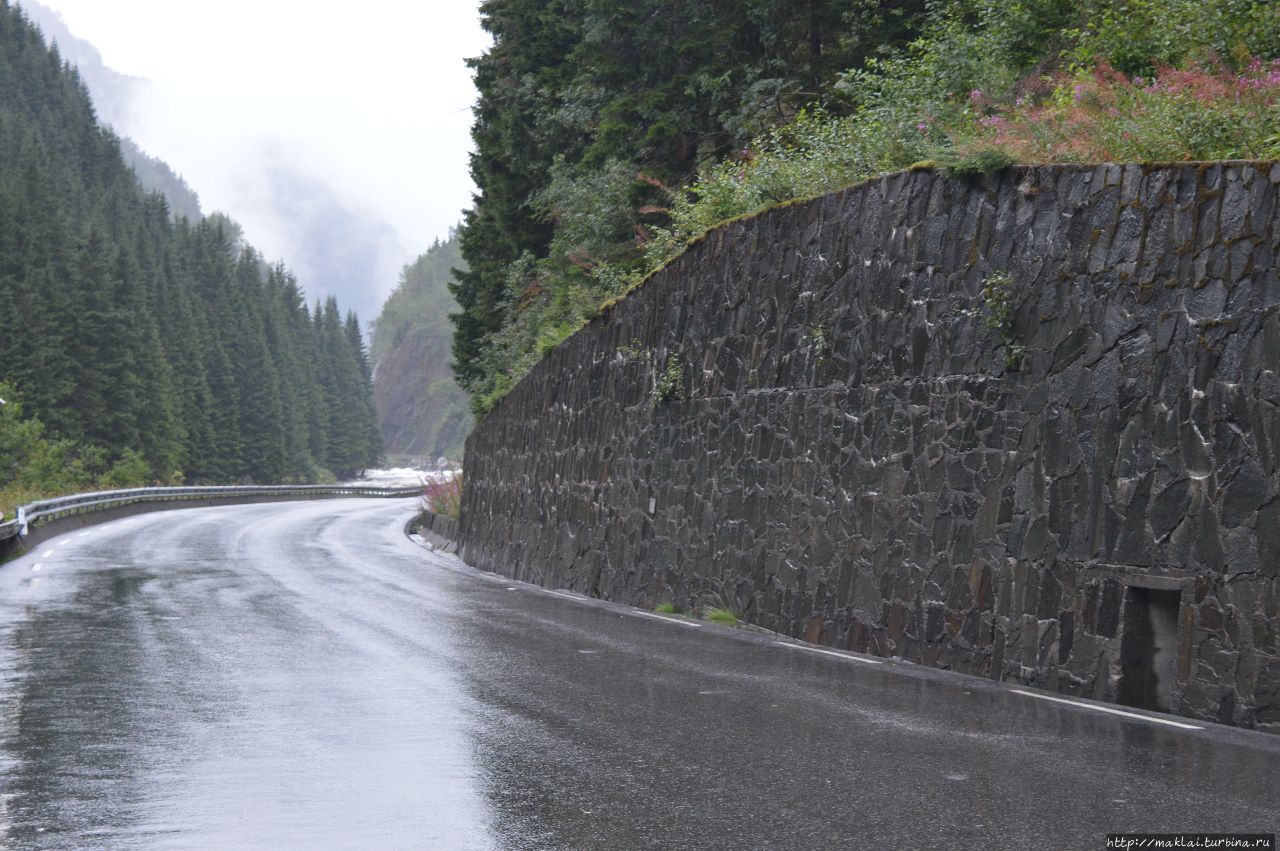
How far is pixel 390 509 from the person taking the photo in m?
54.2

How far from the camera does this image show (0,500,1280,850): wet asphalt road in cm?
564

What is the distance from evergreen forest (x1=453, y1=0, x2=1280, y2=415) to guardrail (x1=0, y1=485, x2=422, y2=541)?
33.5 feet

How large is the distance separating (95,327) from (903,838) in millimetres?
71951

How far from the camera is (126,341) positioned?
72.6 metres

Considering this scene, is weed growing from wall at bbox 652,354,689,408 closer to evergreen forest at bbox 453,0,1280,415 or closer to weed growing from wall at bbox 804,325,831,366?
evergreen forest at bbox 453,0,1280,415

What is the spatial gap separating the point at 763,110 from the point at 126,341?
5784 centimetres

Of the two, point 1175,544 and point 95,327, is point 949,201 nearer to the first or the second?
point 1175,544

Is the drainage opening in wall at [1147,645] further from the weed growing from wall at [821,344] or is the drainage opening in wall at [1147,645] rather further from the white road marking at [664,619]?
the white road marking at [664,619]

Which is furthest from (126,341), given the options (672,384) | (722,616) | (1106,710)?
(1106,710)

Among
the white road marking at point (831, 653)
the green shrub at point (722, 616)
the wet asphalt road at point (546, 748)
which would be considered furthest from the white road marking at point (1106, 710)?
the green shrub at point (722, 616)

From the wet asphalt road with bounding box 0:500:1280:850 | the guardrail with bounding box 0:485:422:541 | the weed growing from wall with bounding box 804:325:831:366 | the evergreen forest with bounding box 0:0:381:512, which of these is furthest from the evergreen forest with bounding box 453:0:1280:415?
the evergreen forest with bounding box 0:0:381:512

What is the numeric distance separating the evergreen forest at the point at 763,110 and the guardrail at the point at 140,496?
10.2 m

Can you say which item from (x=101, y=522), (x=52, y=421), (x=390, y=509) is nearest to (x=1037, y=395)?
(x=101, y=522)

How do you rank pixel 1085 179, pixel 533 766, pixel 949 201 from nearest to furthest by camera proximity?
pixel 533 766
pixel 1085 179
pixel 949 201
